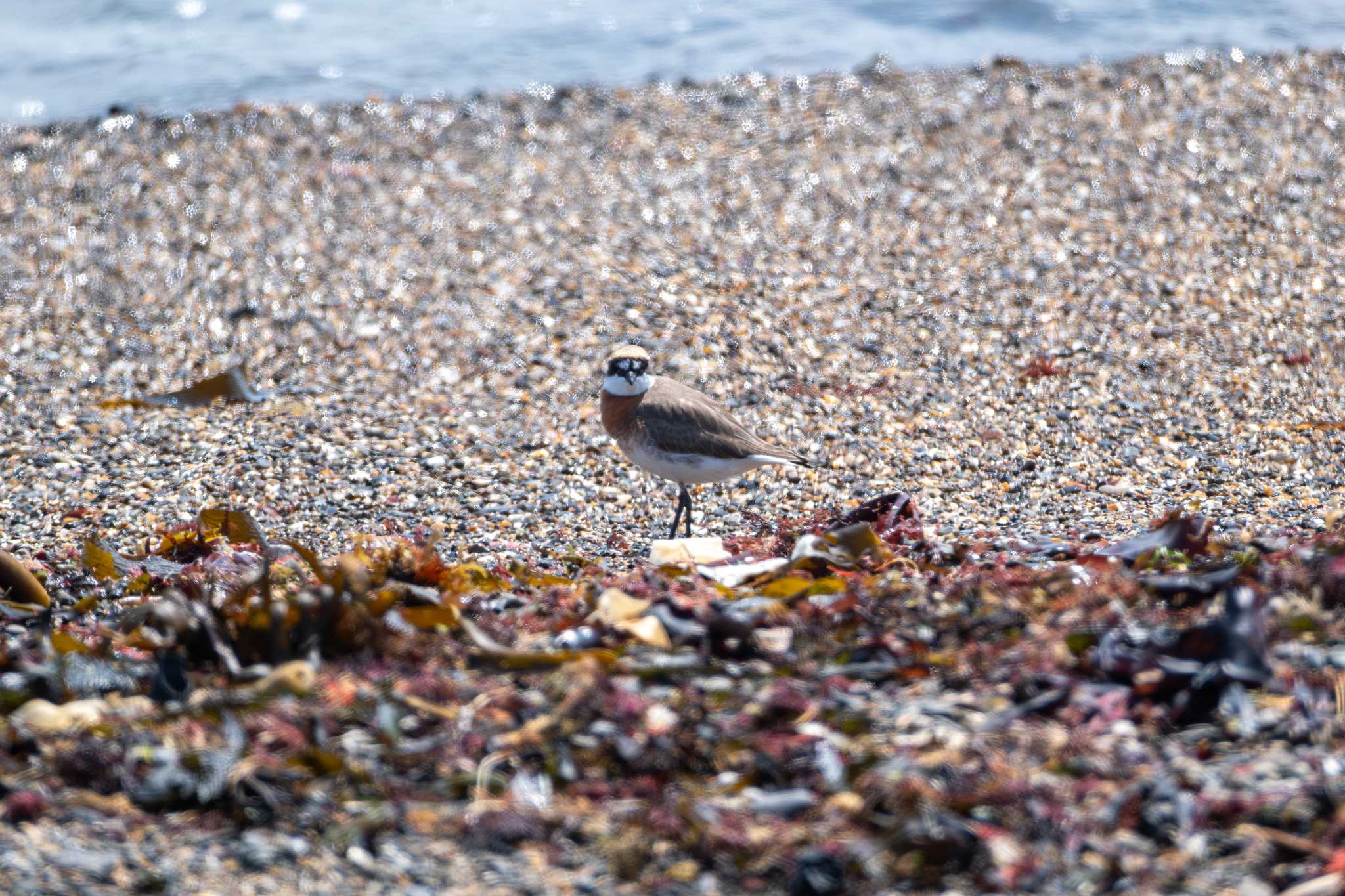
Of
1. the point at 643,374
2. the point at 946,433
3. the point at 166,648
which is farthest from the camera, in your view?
the point at 946,433

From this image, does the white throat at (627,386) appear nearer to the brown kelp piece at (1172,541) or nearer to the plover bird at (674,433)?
the plover bird at (674,433)

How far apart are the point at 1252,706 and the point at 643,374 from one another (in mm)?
3194

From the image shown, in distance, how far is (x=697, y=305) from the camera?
7.70 meters

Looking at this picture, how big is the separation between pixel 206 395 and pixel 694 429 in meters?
2.94

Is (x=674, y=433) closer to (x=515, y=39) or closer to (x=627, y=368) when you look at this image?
(x=627, y=368)

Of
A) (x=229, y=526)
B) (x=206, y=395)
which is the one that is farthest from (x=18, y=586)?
(x=206, y=395)

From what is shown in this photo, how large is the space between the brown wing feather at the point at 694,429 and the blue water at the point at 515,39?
22.5ft

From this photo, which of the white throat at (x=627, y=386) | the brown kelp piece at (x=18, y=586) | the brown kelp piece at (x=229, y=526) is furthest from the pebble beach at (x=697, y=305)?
the brown kelp piece at (x=18, y=586)

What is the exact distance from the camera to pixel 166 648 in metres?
3.40

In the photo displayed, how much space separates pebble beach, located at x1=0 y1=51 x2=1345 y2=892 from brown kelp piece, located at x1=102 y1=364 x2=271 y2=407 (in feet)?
0.22

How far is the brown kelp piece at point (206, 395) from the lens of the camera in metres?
6.98

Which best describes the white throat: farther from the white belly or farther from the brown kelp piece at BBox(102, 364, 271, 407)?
the brown kelp piece at BBox(102, 364, 271, 407)

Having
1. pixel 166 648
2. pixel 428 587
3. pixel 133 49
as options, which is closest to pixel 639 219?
pixel 428 587

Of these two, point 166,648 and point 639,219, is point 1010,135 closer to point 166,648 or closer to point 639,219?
point 639,219
